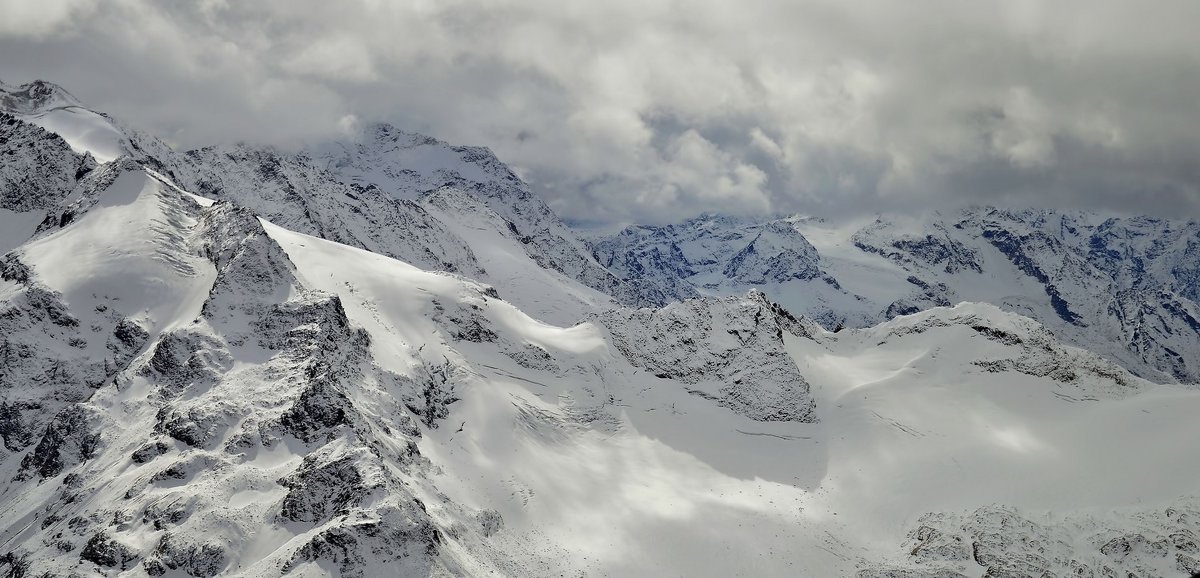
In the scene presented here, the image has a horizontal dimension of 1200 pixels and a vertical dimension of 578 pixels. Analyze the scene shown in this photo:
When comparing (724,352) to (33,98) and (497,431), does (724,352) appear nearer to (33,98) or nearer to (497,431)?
(497,431)

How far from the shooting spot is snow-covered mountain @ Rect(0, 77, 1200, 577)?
6456 cm

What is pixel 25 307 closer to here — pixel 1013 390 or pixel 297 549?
pixel 297 549

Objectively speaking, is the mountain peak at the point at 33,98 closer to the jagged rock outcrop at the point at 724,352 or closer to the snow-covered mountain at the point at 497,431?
the snow-covered mountain at the point at 497,431

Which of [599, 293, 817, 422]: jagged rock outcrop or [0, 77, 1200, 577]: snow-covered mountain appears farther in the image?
[599, 293, 817, 422]: jagged rock outcrop

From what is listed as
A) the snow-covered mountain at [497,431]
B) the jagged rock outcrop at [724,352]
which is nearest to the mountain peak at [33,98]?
the snow-covered mountain at [497,431]

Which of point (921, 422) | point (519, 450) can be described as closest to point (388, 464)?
point (519, 450)

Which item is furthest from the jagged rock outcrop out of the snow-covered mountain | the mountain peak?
the mountain peak

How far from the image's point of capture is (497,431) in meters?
86.8

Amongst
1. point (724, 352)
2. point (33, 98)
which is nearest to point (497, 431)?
point (724, 352)

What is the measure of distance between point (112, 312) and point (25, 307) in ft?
25.6

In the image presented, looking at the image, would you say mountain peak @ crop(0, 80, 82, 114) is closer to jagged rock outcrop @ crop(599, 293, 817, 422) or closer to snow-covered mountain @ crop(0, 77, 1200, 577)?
snow-covered mountain @ crop(0, 77, 1200, 577)

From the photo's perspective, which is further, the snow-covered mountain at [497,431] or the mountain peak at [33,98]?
the mountain peak at [33,98]

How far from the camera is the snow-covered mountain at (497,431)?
64562 mm

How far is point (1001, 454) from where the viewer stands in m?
86.2
